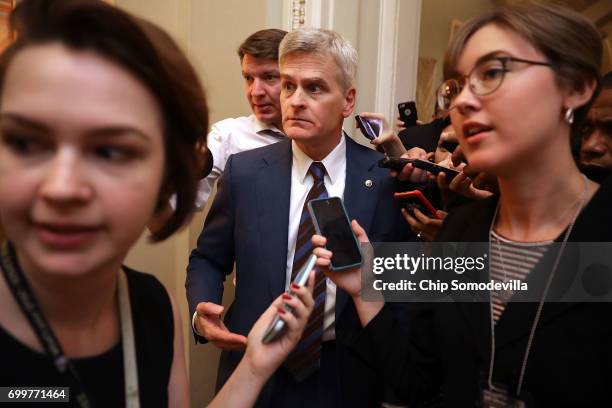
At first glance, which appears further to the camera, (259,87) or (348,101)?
(259,87)

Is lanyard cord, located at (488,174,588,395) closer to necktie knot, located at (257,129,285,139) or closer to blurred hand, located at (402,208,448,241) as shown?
blurred hand, located at (402,208,448,241)

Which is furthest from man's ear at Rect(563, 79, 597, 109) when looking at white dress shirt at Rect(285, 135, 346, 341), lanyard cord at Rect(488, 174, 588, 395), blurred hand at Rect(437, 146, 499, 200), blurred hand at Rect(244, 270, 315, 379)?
white dress shirt at Rect(285, 135, 346, 341)

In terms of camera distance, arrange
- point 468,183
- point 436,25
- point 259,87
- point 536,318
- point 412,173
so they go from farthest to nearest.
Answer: point 436,25, point 259,87, point 412,173, point 468,183, point 536,318

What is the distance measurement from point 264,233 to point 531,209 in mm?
780

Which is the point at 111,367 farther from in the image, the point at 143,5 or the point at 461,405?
the point at 143,5

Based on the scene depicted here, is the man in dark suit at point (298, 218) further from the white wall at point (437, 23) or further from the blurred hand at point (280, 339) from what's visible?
the white wall at point (437, 23)

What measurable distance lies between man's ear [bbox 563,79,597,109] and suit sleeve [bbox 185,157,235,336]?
1007 millimetres

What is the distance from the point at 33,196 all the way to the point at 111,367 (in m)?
0.32

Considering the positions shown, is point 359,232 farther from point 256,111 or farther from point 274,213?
point 256,111

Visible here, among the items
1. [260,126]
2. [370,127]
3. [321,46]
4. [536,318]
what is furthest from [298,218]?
[536,318]

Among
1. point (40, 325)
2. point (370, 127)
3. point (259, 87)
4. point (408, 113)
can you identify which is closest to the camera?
point (40, 325)

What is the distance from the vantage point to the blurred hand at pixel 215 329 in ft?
4.34

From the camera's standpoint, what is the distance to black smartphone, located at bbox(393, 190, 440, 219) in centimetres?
144

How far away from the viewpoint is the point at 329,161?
5.28 feet
